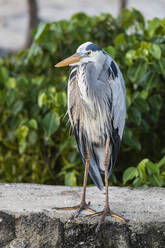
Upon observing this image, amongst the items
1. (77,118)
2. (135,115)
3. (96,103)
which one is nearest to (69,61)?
(96,103)

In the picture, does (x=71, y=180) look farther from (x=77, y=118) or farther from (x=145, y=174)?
(x=77, y=118)

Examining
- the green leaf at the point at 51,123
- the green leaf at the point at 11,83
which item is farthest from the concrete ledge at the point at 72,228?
the green leaf at the point at 11,83

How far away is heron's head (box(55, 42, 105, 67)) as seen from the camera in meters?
2.38

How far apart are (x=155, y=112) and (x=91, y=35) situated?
39.4 inches

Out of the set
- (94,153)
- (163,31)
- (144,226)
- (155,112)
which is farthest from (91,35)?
(144,226)

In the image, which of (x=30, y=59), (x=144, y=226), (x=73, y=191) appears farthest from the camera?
(x=30, y=59)

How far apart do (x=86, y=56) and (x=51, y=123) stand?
1319 millimetres

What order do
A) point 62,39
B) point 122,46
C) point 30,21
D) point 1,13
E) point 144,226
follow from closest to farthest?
1. point 144,226
2. point 122,46
3. point 62,39
4. point 30,21
5. point 1,13

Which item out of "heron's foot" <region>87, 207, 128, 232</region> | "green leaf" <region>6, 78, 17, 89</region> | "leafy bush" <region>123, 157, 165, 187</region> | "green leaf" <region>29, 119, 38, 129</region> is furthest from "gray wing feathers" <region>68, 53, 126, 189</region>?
"green leaf" <region>6, 78, 17, 89</region>

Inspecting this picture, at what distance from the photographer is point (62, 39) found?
4156 millimetres

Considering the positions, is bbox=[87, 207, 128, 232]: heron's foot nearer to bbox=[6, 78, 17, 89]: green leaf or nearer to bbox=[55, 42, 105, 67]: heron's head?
bbox=[55, 42, 105, 67]: heron's head

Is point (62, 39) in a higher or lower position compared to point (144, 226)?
higher

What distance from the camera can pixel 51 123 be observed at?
3.63 m

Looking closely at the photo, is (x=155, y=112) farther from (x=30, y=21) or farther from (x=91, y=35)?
(x=30, y=21)
